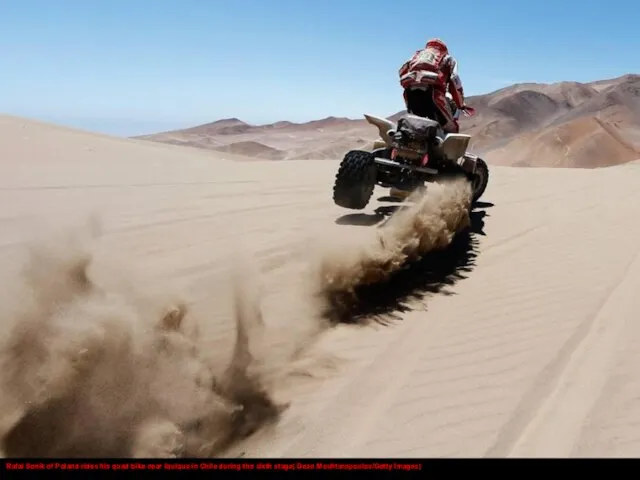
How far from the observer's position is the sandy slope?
231cm

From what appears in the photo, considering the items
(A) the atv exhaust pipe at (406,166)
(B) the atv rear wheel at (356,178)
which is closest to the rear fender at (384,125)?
(A) the atv exhaust pipe at (406,166)

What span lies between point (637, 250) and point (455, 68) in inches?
115

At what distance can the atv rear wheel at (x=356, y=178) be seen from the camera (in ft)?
18.9

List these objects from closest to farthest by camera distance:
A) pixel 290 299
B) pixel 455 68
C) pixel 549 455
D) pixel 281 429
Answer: pixel 549 455
pixel 281 429
pixel 290 299
pixel 455 68

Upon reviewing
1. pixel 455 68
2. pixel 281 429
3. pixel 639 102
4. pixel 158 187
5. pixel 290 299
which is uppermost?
pixel 639 102

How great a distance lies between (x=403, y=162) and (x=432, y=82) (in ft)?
3.28

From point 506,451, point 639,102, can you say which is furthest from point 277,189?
Answer: point 639,102

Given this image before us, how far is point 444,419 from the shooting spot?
256 cm

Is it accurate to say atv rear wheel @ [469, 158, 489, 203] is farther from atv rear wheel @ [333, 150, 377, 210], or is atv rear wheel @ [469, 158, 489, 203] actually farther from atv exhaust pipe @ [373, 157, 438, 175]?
atv rear wheel @ [333, 150, 377, 210]

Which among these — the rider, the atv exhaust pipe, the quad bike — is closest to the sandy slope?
the quad bike

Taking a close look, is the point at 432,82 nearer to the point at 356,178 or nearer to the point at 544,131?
the point at 356,178

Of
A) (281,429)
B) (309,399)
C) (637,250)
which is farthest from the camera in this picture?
(637,250)

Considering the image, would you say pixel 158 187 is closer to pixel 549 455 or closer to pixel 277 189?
pixel 277 189
